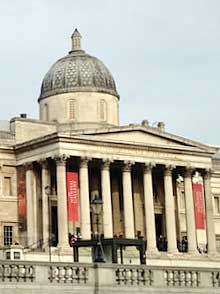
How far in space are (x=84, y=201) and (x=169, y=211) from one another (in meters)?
9.34

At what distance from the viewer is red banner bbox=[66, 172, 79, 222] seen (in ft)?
237

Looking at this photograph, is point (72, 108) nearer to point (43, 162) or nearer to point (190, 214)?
point (43, 162)

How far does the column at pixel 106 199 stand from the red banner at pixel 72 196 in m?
2.78

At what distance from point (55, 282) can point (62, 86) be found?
5447 cm

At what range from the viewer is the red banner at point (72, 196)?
72.4 metres

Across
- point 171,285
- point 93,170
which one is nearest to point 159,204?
point 93,170

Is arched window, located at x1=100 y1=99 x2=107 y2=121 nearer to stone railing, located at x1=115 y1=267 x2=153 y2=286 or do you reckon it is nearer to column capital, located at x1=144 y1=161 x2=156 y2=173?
column capital, located at x1=144 y1=161 x2=156 y2=173

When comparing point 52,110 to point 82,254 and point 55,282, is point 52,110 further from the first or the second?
point 55,282

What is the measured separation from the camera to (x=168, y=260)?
74.1 m

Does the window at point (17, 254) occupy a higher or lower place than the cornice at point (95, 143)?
lower

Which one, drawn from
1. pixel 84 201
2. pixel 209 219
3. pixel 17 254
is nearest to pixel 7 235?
pixel 84 201

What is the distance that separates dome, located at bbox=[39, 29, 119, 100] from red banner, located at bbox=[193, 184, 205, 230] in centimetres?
1251

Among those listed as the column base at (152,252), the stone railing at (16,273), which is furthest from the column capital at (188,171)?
the stone railing at (16,273)

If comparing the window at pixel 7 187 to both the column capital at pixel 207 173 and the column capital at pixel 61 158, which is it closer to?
the column capital at pixel 61 158
